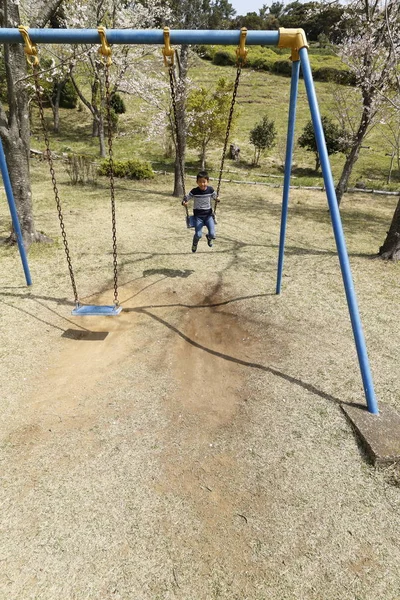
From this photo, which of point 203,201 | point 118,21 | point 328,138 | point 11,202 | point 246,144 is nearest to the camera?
point 11,202

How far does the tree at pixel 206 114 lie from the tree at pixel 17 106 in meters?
10.1

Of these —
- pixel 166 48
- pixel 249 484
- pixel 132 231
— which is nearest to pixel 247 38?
pixel 166 48

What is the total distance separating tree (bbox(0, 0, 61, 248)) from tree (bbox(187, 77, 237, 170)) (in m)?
10.1

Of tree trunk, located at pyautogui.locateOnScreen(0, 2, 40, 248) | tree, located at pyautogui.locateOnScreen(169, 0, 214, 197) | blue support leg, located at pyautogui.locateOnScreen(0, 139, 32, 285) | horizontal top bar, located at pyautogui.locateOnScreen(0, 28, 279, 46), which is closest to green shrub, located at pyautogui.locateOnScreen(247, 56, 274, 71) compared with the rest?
tree, located at pyautogui.locateOnScreen(169, 0, 214, 197)

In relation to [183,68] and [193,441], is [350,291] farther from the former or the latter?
[183,68]

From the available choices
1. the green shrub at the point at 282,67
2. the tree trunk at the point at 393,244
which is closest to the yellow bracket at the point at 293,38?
the tree trunk at the point at 393,244

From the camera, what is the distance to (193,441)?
3363mm

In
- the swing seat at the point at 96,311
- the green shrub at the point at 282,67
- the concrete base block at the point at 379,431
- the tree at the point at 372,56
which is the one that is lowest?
the concrete base block at the point at 379,431

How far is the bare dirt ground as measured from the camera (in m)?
2.44

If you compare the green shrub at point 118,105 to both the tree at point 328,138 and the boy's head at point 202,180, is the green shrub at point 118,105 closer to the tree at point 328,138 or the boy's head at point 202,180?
the tree at point 328,138

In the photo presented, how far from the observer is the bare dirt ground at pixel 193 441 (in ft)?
8.00

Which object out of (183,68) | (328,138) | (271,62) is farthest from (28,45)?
(271,62)

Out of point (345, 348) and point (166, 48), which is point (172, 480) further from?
point (166, 48)

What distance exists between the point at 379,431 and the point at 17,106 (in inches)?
289
